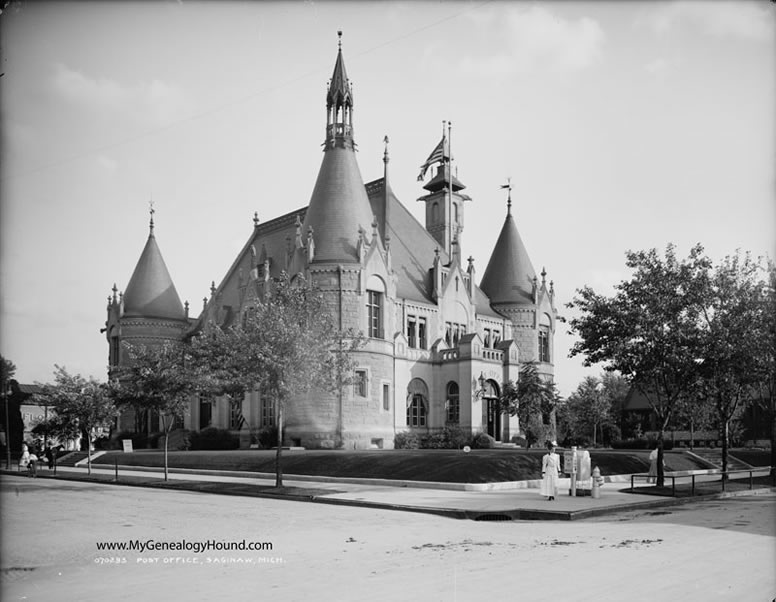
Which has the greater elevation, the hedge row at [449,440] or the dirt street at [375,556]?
the dirt street at [375,556]

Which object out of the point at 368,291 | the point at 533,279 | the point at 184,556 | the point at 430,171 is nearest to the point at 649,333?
the point at 184,556

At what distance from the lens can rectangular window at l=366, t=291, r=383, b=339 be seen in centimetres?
4891

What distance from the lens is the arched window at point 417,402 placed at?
174 ft

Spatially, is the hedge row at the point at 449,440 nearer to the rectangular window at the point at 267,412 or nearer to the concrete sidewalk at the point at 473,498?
the rectangular window at the point at 267,412

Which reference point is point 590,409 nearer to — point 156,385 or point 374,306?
point 374,306

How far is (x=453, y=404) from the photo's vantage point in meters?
53.5

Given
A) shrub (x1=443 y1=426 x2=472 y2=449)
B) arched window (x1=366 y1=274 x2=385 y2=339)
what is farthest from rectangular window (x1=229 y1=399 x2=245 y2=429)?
shrub (x1=443 y1=426 x2=472 y2=449)

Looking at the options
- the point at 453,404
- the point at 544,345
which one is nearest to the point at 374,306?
the point at 453,404

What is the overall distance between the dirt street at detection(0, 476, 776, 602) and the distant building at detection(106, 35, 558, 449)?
21.1 meters

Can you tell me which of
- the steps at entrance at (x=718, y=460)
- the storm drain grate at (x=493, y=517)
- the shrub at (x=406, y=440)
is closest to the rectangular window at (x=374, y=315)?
the shrub at (x=406, y=440)

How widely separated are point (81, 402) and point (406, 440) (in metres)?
21.2

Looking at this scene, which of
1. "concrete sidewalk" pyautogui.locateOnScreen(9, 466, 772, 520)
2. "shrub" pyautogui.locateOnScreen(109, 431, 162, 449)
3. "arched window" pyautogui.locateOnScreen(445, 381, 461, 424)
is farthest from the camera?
"shrub" pyautogui.locateOnScreen(109, 431, 162, 449)

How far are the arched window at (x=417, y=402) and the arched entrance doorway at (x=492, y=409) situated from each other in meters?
4.02

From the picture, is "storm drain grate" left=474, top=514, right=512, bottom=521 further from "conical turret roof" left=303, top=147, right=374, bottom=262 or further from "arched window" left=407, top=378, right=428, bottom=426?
"arched window" left=407, top=378, right=428, bottom=426
